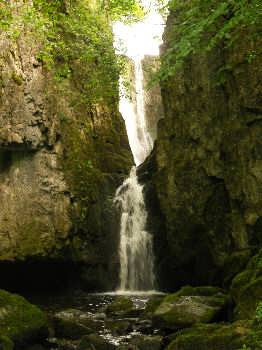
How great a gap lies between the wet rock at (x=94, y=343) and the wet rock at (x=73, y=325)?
0.93 metres

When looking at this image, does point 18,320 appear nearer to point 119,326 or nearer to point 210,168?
point 119,326

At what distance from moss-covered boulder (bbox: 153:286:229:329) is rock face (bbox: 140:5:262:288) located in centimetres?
277

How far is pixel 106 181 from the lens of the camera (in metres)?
22.1

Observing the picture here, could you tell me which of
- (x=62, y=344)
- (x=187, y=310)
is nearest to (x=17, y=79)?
(x=62, y=344)

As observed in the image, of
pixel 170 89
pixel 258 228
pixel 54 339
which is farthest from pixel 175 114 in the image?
pixel 54 339

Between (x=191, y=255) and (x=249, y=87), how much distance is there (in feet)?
23.3

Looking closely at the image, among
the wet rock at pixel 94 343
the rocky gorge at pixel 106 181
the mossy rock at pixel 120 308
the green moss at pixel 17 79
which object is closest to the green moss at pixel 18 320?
the rocky gorge at pixel 106 181

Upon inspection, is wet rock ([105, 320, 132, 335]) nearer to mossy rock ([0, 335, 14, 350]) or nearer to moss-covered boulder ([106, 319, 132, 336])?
moss-covered boulder ([106, 319, 132, 336])

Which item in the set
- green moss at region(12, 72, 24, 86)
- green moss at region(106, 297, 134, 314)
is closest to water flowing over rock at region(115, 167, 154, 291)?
green moss at region(106, 297, 134, 314)

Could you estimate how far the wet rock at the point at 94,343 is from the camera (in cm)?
945

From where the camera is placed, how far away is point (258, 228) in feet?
47.1

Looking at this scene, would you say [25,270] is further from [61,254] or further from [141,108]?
[141,108]

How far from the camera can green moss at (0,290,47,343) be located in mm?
9789

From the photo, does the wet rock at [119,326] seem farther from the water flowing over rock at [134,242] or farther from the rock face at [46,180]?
the water flowing over rock at [134,242]
